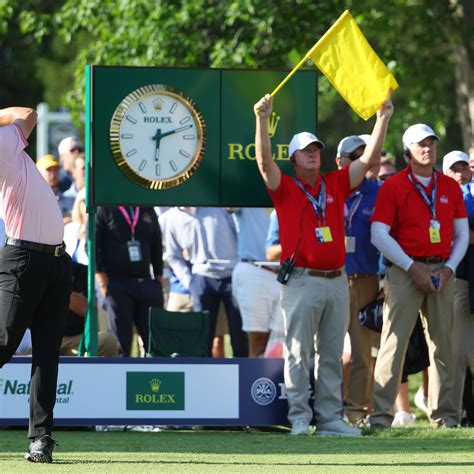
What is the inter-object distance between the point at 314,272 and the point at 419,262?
0.86 metres

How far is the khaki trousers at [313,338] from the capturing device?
10656 mm

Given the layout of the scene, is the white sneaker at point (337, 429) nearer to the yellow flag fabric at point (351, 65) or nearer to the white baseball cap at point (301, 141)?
the white baseball cap at point (301, 141)

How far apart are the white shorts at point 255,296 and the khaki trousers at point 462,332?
2.37m

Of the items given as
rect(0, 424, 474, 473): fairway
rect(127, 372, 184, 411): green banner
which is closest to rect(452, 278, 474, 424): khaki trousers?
rect(0, 424, 474, 473): fairway

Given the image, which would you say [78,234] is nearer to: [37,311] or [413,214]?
[413,214]

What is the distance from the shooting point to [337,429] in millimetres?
10602

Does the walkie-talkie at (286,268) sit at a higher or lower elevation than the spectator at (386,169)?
lower

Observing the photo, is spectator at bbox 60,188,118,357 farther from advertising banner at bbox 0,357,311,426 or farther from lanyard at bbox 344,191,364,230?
lanyard at bbox 344,191,364,230

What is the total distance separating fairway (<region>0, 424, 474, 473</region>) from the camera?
8.57 meters

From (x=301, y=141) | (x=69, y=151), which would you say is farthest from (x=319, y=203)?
(x=69, y=151)

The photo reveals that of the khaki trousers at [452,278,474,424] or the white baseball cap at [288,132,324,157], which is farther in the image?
the khaki trousers at [452,278,474,424]

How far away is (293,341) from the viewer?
10711 mm

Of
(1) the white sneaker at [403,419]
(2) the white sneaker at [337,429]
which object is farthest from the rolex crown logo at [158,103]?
(1) the white sneaker at [403,419]

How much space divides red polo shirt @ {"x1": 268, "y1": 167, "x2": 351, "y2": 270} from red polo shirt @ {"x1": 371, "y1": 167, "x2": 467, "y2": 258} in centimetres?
41
